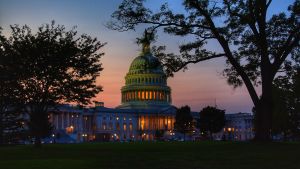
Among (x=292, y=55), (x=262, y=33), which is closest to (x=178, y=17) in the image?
(x=262, y=33)

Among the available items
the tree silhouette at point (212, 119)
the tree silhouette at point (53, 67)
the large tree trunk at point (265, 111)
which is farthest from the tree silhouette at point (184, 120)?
the large tree trunk at point (265, 111)

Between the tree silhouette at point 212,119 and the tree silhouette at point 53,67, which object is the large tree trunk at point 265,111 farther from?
the tree silhouette at point 212,119

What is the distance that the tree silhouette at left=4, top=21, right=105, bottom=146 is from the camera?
51031 mm

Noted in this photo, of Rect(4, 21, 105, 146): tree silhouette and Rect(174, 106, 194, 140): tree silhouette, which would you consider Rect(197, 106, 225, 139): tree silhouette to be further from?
Rect(4, 21, 105, 146): tree silhouette

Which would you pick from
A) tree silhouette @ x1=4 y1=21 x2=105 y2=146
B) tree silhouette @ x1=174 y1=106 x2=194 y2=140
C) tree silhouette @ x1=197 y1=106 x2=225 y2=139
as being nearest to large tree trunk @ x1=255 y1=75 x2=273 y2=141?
tree silhouette @ x1=4 y1=21 x2=105 y2=146

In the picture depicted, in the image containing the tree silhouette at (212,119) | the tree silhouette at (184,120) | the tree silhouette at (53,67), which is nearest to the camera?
the tree silhouette at (53,67)

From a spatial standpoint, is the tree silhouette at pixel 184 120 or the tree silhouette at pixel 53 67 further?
the tree silhouette at pixel 184 120

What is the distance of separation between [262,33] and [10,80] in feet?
93.1

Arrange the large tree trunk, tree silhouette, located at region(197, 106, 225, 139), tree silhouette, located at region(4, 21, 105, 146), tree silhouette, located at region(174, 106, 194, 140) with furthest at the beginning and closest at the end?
tree silhouette, located at region(174, 106, 194, 140) → tree silhouette, located at region(197, 106, 225, 139) → tree silhouette, located at region(4, 21, 105, 146) → the large tree trunk

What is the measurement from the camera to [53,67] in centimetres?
5116

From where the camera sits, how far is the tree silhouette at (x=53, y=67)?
2009 inches

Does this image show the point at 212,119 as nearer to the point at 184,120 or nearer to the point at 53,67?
the point at 184,120

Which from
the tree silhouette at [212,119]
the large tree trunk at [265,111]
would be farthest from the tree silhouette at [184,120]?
the large tree trunk at [265,111]

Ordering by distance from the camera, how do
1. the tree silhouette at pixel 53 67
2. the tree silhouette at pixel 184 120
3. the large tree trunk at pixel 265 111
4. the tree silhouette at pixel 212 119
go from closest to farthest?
the large tree trunk at pixel 265 111 < the tree silhouette at pixel 53 67 < the tree silhouette at pixel 212 119 < the tree silhouette at pixel 184 120
